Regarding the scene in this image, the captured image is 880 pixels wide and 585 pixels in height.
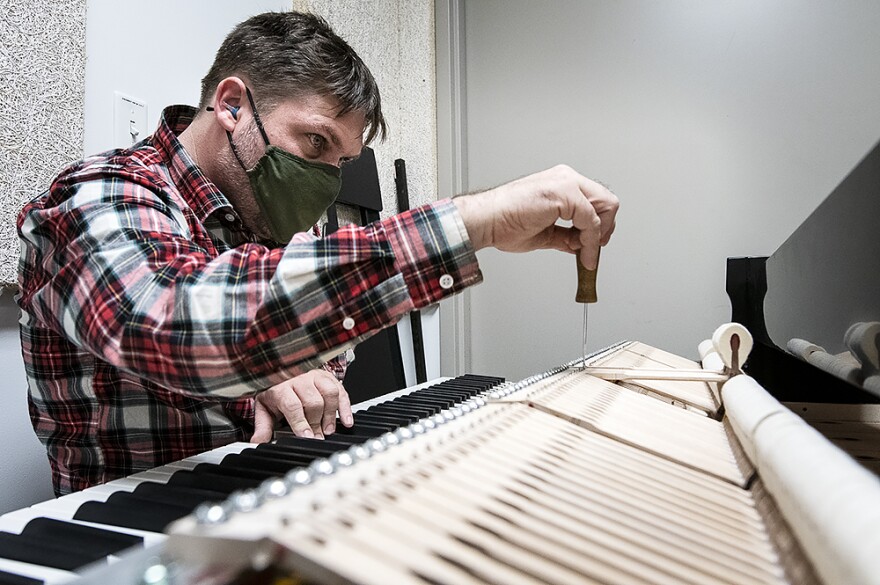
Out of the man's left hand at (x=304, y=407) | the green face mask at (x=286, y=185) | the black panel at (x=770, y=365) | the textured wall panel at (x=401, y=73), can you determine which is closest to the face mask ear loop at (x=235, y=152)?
the green face mask at (x=286, y=185)

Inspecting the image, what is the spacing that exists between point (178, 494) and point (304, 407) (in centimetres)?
49

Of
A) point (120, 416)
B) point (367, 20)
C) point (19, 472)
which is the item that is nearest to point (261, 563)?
point (120, 416)

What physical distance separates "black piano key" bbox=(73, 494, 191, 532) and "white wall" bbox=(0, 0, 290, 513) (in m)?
1.09

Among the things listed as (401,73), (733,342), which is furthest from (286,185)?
(401,73)

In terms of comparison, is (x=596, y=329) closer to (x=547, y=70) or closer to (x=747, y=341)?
(x=547, y=70)

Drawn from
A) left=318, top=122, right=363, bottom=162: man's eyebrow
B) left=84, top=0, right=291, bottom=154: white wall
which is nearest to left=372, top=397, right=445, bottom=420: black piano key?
left=318, top=122, right=363, bottom=162: man's eyebrow

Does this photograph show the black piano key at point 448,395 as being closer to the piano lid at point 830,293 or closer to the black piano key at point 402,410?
the black piano key at point 402,410

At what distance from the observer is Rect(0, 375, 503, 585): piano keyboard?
618mm

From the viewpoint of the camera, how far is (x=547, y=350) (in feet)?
13.8

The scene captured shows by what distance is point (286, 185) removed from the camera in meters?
1.58

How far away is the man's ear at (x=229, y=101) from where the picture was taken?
1565 mm

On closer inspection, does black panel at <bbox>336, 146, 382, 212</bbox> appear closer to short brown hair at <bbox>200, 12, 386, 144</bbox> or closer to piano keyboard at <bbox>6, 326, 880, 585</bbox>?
short brown hair at <bbox>200, 12, 386, 144</bbox>

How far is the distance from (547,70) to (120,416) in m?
3.63

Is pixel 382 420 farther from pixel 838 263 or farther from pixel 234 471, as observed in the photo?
pixel 838 263
